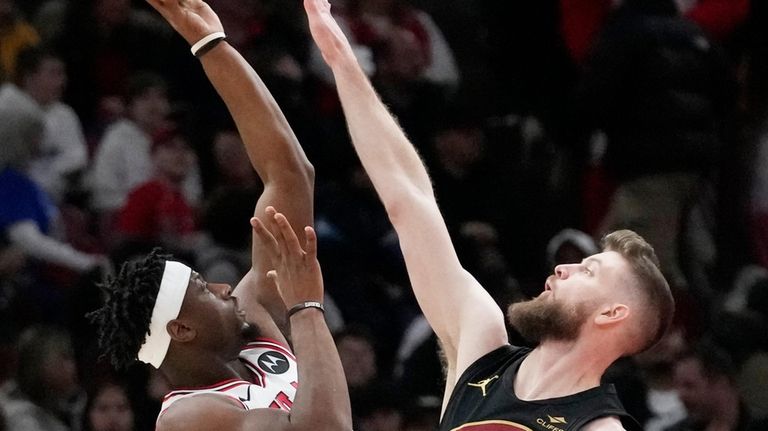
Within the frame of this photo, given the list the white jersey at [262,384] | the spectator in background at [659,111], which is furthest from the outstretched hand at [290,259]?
the spectator in background at [659,111]

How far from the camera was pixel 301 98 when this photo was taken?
8.44 meters

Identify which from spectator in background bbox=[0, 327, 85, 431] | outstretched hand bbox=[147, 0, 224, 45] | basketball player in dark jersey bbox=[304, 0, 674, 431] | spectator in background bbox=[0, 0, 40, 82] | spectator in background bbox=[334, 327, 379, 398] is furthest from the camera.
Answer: spectator in background bbox=[0, 0, 40, 82]

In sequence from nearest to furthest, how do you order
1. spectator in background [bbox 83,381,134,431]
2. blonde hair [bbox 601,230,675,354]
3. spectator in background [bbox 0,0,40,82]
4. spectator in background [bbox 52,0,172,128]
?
blonde hair [bbox 601,230,675,354] → spectator in background [bbox 83,381,134,431] → spectator in background [bbox 0,0,40,82] → spectator in background [bbox 52,0,172,128]

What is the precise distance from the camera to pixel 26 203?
7.84 m

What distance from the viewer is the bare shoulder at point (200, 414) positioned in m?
4.51

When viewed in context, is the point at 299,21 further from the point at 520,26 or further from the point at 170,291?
the point at 170,291

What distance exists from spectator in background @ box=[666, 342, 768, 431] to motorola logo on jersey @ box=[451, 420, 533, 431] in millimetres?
3354

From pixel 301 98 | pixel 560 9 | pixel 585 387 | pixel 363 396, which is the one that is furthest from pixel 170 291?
pixel 560 9

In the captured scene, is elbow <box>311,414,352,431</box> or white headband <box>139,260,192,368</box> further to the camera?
white headband <box>139,260,192,368</box>

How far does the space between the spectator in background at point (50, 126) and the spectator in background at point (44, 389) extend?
852mm

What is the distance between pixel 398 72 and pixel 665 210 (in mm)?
1649

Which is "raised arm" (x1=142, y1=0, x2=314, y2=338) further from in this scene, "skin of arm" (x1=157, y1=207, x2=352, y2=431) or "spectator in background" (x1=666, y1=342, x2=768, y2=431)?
"spectator in background" (x1=666, y1=342, x2=768, y2=431)

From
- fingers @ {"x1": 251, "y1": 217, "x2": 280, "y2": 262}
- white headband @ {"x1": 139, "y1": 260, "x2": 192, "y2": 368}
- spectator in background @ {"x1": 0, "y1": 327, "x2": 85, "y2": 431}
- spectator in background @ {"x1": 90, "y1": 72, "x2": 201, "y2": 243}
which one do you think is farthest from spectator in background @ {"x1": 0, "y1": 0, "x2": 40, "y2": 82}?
fingers @ {"x1": 251, "y1": 217, "x2": 280, "y2": 262}

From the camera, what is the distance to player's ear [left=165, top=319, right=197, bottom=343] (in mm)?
4785
